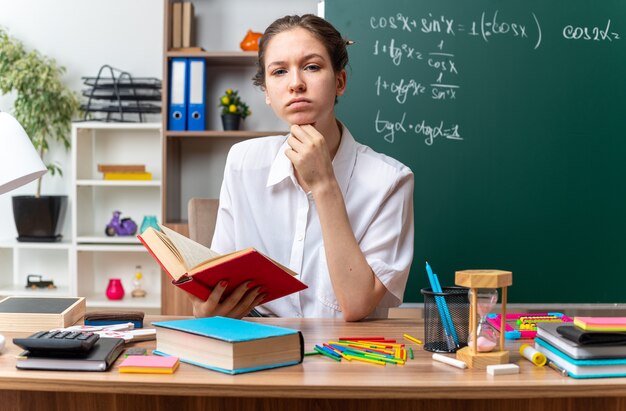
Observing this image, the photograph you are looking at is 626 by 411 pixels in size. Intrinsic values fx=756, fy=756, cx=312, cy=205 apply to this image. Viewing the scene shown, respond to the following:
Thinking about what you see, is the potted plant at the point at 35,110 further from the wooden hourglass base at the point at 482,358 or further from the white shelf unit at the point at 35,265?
the wooden hourglass base at the point at 482,358

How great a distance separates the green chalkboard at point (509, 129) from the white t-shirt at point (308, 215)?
1269 millimetres

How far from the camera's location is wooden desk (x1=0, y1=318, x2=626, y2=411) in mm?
1023

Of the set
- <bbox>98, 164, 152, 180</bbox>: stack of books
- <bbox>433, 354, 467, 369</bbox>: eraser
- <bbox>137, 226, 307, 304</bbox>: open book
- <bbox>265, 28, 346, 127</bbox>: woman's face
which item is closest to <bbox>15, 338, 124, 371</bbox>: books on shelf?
<bbox>137, 226, 307, 304</bbox>: open book

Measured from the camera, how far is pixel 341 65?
1.78 m

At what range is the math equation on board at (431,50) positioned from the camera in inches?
119

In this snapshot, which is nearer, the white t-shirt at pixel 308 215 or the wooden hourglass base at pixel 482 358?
the wooden hourglass base at pixel 482 358

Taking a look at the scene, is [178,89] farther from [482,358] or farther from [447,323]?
[482,358]

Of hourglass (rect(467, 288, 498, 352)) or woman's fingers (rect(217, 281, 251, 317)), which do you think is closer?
hourglass (rect(467, 288, 498, 352))

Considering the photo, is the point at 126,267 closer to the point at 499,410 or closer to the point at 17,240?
the point at 17,240

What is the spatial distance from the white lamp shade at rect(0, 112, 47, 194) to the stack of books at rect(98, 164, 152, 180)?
8.21 feet

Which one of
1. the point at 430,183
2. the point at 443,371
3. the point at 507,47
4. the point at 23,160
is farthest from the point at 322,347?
the point at 507,47

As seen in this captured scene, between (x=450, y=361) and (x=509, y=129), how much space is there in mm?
2054

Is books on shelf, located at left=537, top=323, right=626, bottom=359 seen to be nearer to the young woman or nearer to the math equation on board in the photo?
the young woman

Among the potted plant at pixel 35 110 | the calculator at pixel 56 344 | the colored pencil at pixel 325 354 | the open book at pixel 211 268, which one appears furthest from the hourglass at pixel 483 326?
the potted plant at pixel 35 110
